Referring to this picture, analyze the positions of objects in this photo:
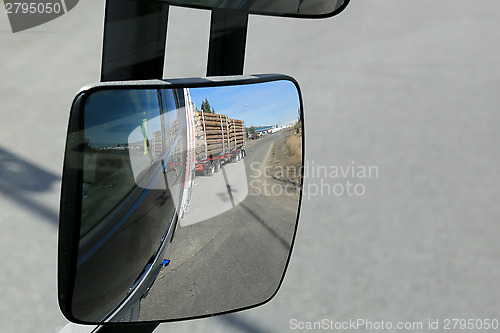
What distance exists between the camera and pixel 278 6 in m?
0.53

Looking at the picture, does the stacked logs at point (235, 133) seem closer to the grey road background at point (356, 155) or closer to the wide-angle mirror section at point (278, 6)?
the wide-angle mirror section at point (278, 6)

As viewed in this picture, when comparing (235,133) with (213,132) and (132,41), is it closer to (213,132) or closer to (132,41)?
(213,132)

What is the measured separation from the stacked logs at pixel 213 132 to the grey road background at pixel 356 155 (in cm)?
78

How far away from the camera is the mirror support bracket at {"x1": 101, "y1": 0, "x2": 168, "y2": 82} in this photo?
0.47m

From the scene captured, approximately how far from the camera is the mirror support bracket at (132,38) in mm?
474

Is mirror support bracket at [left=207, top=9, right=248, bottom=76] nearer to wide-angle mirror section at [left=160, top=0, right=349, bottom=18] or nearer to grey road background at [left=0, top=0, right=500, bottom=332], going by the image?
wide-angle mirror section at [left=160, top=0, right=349, bottom=18]

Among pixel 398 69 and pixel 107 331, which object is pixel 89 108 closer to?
pixel 107 331

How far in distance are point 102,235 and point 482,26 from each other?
4059 millimetres

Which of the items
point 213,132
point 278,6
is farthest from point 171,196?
point 278,6

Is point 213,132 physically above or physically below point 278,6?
below

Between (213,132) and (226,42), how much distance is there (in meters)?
0.24

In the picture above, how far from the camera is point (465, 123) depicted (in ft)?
9.00

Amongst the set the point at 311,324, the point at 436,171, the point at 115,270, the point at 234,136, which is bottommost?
the point at 311,324

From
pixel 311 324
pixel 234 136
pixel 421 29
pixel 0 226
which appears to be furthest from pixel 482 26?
pixel 234 136
